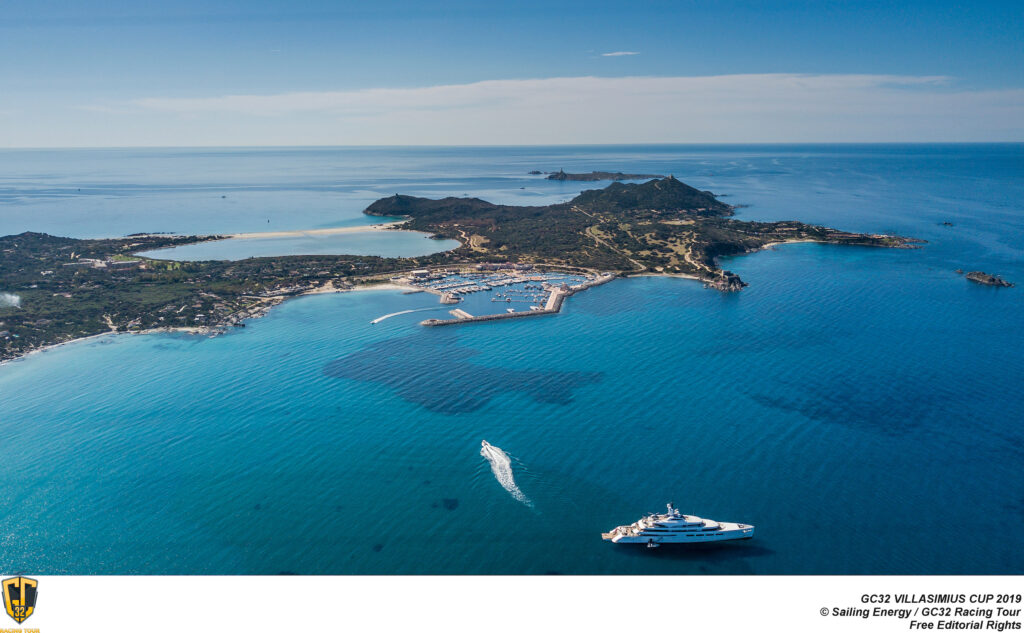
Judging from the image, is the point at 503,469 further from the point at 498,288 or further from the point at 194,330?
the point at 498,288

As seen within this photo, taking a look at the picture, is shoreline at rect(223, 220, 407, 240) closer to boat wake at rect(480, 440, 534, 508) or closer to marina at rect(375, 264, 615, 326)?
marina at rect(375, 264, 615, 326)

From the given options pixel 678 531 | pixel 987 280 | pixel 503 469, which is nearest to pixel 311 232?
pixel 503 469

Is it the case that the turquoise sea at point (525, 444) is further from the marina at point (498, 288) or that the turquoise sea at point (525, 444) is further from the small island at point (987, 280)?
the small island at point (987, 280)

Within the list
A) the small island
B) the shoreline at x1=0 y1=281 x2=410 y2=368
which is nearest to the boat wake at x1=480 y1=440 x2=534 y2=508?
the shoreline at x1=0 y1=281 x2=410 y2=368

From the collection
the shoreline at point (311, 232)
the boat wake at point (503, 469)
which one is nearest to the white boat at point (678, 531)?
the boat wake at point (503, 469)

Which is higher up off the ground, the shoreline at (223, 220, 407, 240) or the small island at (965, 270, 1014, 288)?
the shoreline at (223, 220, 407, 240)
